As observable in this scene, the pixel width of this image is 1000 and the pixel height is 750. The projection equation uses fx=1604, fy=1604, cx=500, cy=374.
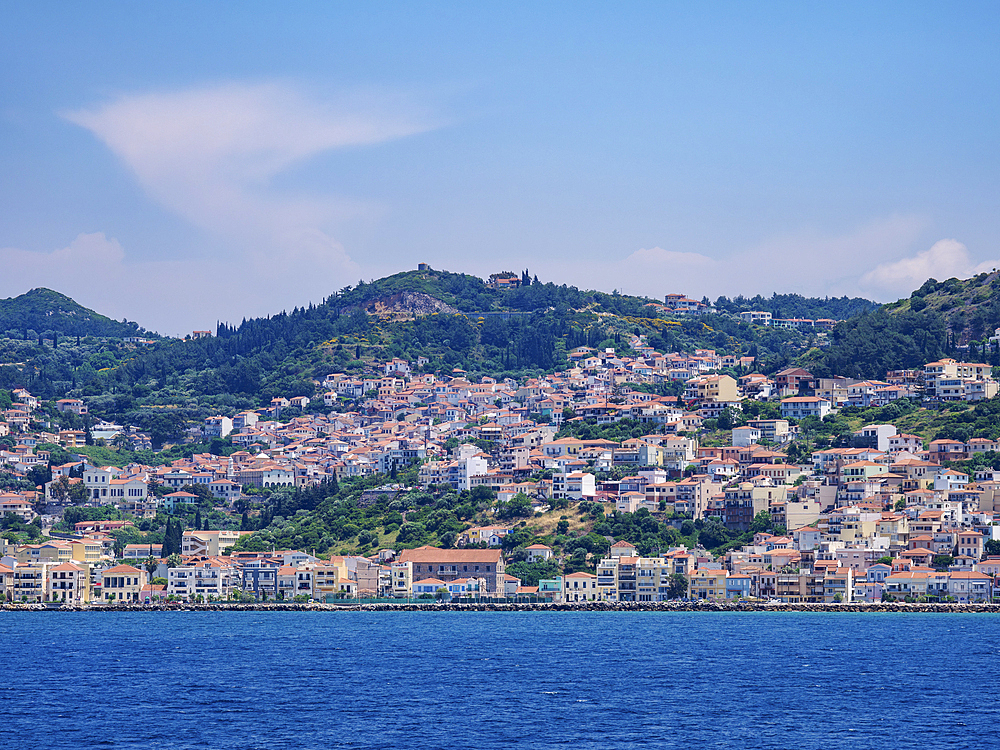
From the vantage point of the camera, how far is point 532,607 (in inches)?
3755

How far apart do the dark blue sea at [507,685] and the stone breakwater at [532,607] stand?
488 cm

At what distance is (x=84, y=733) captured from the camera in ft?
140

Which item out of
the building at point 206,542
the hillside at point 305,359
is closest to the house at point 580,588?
the building at point 206,542

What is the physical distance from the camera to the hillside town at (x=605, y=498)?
93.8 metres

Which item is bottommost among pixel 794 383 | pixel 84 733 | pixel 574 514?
pixel 84 733

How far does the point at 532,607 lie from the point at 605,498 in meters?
15.3

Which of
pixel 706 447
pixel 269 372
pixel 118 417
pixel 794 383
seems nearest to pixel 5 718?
pixel 706 447

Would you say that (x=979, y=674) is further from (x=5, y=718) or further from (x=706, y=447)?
(x=706, y=447)

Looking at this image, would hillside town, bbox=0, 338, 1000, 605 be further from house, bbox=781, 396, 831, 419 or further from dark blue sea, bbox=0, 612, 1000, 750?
dark blue sea, bbox=0, 612, 1000, 750

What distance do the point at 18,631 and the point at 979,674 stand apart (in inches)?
1833

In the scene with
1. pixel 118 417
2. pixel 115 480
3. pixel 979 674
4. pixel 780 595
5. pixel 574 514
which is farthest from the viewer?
pixel 118 417

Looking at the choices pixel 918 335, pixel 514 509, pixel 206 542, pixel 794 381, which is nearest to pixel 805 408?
pixel 794 381

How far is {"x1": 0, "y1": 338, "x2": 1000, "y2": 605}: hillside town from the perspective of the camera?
9381 centimetres

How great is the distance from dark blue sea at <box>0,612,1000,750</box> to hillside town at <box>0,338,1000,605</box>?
10063 millimetres
